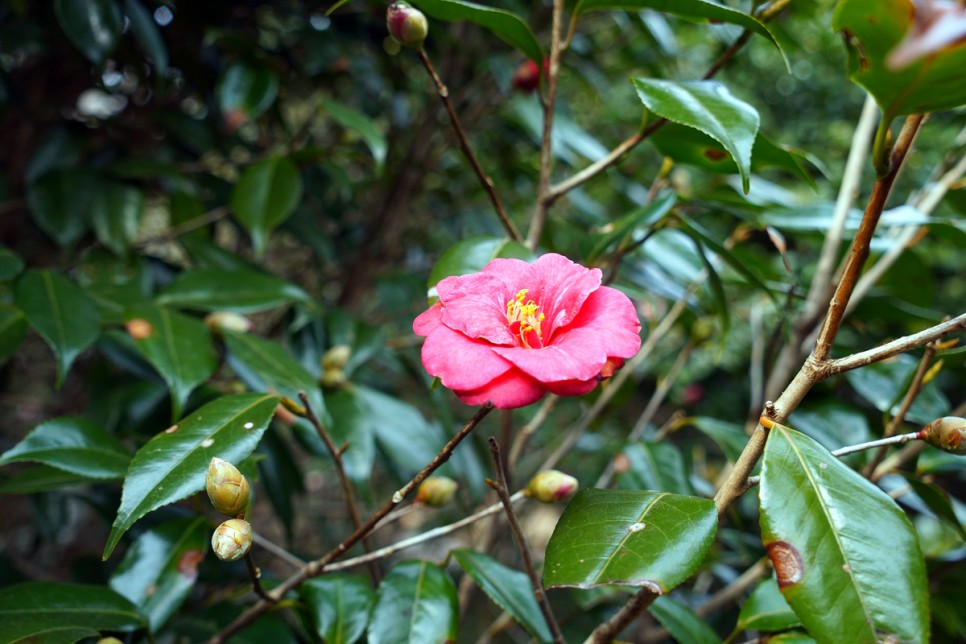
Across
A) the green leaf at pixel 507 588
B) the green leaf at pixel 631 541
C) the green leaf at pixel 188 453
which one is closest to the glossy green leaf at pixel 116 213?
the green leaf at pixel 188 453

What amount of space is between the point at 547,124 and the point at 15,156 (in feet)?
3.53

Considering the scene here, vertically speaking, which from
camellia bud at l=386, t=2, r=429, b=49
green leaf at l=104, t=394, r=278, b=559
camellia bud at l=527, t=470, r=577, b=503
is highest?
camellia bud at l=386, t=2, r=429, b=49

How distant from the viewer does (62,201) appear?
1.03m

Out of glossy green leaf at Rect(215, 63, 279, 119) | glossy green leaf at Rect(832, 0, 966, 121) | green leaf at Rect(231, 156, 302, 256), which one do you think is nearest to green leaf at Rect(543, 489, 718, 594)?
glossy green leaf at Rect(832, 0, 966, 121)

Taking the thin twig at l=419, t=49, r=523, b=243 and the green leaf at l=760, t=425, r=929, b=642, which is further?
the thin twig at l=419, t=49, r=523, b=243

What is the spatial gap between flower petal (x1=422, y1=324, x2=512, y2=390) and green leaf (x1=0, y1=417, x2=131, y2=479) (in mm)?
368

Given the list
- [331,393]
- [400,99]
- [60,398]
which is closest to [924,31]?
[331,393]

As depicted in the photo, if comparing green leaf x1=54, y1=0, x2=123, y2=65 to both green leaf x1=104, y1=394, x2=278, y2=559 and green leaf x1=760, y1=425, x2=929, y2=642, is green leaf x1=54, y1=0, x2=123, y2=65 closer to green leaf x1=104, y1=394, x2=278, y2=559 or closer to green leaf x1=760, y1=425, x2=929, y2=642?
green leaf x1=104, y1=394, x2=278, y2=559

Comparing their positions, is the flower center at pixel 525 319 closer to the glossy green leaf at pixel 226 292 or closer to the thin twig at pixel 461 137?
the thin twig at pixel 461 137

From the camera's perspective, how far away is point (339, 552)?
1.79ft

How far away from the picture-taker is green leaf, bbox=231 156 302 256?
1.03 m

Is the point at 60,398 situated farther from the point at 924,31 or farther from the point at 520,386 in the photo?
the point at 924,31

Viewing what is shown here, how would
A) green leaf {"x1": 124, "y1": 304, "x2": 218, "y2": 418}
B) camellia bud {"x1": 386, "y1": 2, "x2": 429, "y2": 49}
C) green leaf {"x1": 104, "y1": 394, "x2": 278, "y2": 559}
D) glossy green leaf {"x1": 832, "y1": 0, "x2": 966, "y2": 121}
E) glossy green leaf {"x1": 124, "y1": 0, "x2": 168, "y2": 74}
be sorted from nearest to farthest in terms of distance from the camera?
1. glossy green leaf {"x1": 832, "y1": 0, "x2": 966, "y2": 121}
2. green leaf {"x1": 104, "y1": 394, "x2": 278, "y2": 559}
3. camellia bud {"x1": 386, "y1": 2, "x2": 429, "y2": 49}
4. green leaf {"x1": 124, "y1": 304, "x2": 218, "y2": 418}
5. glossy green leaf {"x1": 124, "y1": 0, "x2": 168, "y2": 74}

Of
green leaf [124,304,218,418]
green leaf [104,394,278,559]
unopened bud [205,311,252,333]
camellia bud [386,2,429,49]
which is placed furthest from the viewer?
unopened bud [205,311,252,333]
